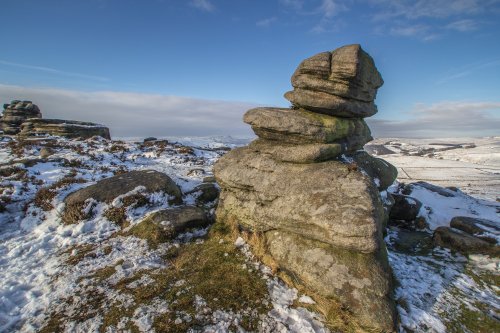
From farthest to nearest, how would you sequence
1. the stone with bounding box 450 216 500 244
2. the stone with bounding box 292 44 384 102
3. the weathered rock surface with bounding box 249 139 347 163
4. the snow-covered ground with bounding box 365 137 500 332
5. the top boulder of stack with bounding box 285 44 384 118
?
the stone with bounding box 450 216 500 244
the top boulder of stack with bounding box 285 44 384 118
the stone with bounding box 292 44 384 102
the weathered rock surface with bounding box 249 139 347 163
the snow-covered ground with bounding box 365 137 500 332

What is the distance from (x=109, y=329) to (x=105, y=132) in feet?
Answer: 164

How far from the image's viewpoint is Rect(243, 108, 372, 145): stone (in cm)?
1294

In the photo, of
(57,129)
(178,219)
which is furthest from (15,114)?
(178,219)

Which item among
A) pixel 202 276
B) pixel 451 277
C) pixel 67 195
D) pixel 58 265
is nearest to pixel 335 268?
pixel 202 276

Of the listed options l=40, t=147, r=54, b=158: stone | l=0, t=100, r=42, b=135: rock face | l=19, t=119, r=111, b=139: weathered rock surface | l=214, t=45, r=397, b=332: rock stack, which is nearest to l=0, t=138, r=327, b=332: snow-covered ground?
l=214, t=45, r=397, b=332: rock stack

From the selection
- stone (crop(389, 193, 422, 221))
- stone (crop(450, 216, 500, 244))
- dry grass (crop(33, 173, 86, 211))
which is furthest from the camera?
stone (crop(389, 193, 422, 221))

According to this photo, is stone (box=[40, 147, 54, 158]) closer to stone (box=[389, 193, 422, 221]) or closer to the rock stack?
the rock stack

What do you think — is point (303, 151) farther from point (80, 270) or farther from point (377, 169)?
point (80, 270)

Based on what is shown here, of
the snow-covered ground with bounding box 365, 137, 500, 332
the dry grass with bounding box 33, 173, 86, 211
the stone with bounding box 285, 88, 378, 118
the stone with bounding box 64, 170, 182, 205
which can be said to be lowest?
the snow-covered ground with bounding box 365, 137, 500, 332

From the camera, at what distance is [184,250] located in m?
12.4

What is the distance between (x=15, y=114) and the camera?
55469mm

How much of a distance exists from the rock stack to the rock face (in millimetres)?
60493

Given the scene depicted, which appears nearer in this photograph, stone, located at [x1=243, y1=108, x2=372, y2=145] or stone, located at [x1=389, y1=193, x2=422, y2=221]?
stone, located at [x1=243, y1=108, x2=372, y2=145]

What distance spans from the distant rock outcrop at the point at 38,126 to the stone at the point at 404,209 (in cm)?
4441
